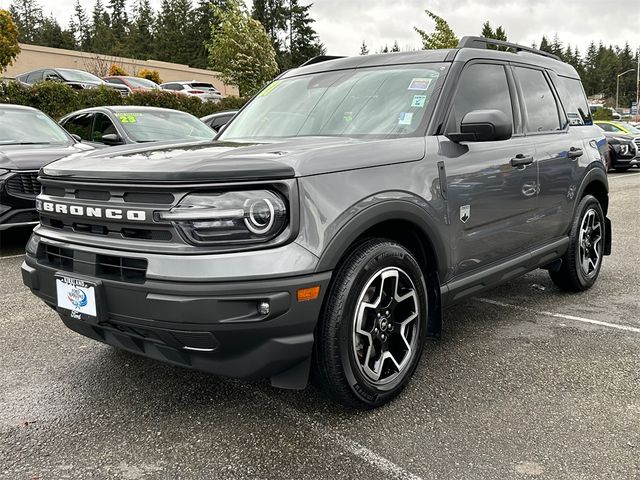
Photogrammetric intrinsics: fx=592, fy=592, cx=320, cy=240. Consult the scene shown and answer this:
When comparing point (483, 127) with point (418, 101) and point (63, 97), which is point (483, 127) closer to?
point (418, 101)

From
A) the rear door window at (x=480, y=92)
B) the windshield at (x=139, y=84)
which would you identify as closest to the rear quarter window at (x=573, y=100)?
the rear door window at (x=480, y=92)

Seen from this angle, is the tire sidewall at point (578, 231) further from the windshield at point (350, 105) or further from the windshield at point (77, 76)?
the windshield at point (77, 76)

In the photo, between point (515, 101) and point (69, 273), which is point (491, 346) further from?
point (69, 273)

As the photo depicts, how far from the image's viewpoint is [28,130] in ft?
24.1

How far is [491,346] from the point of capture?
3758 mm

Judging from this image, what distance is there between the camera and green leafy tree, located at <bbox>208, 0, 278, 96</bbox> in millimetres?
32094

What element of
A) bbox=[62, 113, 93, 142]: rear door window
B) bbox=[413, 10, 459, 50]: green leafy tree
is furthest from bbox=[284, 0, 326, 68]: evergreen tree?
bbox=[62, 113, 93, 142]: rear door window

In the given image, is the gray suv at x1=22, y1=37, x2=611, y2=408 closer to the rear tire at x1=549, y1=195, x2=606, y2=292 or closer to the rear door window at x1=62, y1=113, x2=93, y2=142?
the rear tire at x1=549, y1=195, x2=606, y2=292

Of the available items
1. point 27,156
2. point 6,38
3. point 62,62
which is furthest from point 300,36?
point 27,156

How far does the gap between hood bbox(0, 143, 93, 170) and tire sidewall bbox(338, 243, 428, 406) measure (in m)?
4.72

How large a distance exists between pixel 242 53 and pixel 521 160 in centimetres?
3053

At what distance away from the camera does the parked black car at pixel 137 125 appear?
7.94 metres

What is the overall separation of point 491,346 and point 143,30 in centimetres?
8152

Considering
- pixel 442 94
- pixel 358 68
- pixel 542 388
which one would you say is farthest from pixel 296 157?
pixel 542 388
